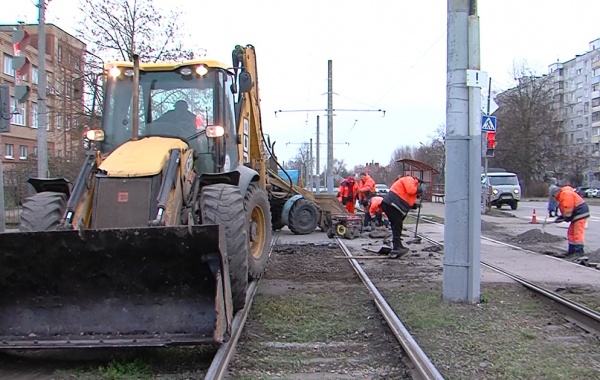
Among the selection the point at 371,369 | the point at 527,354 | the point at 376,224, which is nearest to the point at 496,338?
the point at 527,354

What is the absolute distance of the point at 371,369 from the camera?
507cm

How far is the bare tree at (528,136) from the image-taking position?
6016 cm

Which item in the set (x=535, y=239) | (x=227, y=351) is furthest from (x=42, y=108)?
(x=535, y=239)

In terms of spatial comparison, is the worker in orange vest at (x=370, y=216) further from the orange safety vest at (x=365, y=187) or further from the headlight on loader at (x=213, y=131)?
the headlight on loader at (x=213, y=131)

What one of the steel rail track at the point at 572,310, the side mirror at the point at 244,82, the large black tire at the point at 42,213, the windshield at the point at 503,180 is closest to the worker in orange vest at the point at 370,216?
the steel rail track at the point at 572,310

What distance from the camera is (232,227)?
5.89m

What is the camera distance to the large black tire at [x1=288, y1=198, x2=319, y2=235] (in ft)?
52.8

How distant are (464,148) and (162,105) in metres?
3.79

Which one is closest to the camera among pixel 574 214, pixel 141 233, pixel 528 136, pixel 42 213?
pixel 141 233

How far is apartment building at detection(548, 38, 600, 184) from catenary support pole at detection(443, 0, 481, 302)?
84.5 m

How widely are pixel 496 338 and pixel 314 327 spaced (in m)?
1.84

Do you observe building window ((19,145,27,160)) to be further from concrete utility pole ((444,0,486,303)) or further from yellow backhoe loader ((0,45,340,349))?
concrete utility pole ((444,0,486,303))

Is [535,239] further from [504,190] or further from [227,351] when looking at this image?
[504,190]

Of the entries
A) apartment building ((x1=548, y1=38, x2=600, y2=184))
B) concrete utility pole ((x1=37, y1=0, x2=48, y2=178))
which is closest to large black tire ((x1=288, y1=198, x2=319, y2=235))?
concrete utility pole ((x1=37, y1=0, x2=48, y2=178))
